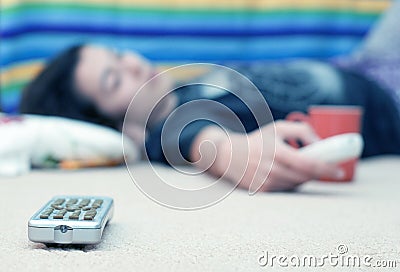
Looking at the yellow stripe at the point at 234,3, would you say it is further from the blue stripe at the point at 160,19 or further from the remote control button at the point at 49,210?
the remote control button at the point at 49,210

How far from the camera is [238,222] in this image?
0.69 m

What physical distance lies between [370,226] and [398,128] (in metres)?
0.77

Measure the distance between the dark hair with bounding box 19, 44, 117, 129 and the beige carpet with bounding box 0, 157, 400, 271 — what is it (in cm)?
36

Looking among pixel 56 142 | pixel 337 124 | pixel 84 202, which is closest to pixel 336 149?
pixel 337 124

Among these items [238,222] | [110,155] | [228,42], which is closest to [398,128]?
[228,42]

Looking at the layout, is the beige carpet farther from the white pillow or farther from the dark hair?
the dark hair

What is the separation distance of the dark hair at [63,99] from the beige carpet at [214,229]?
0.36m

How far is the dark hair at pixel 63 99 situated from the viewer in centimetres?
135

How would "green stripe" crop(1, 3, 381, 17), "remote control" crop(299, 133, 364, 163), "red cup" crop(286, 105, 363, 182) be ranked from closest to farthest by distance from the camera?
"remote control" crop(299, 133, 364, 163) < "red cup" crop(286, 105, 363, 182) < "green stripe" crop(1, 3, 381, 17)

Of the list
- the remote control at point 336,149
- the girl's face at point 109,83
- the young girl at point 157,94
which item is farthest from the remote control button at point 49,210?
the girl's face at point 109,83

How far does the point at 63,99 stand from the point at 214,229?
31.4 inches

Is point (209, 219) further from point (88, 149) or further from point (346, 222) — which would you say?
point (88, 149)

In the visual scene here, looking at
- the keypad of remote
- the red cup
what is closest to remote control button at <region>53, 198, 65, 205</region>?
the keypad of remote

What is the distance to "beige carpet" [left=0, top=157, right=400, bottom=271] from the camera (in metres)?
0.52
